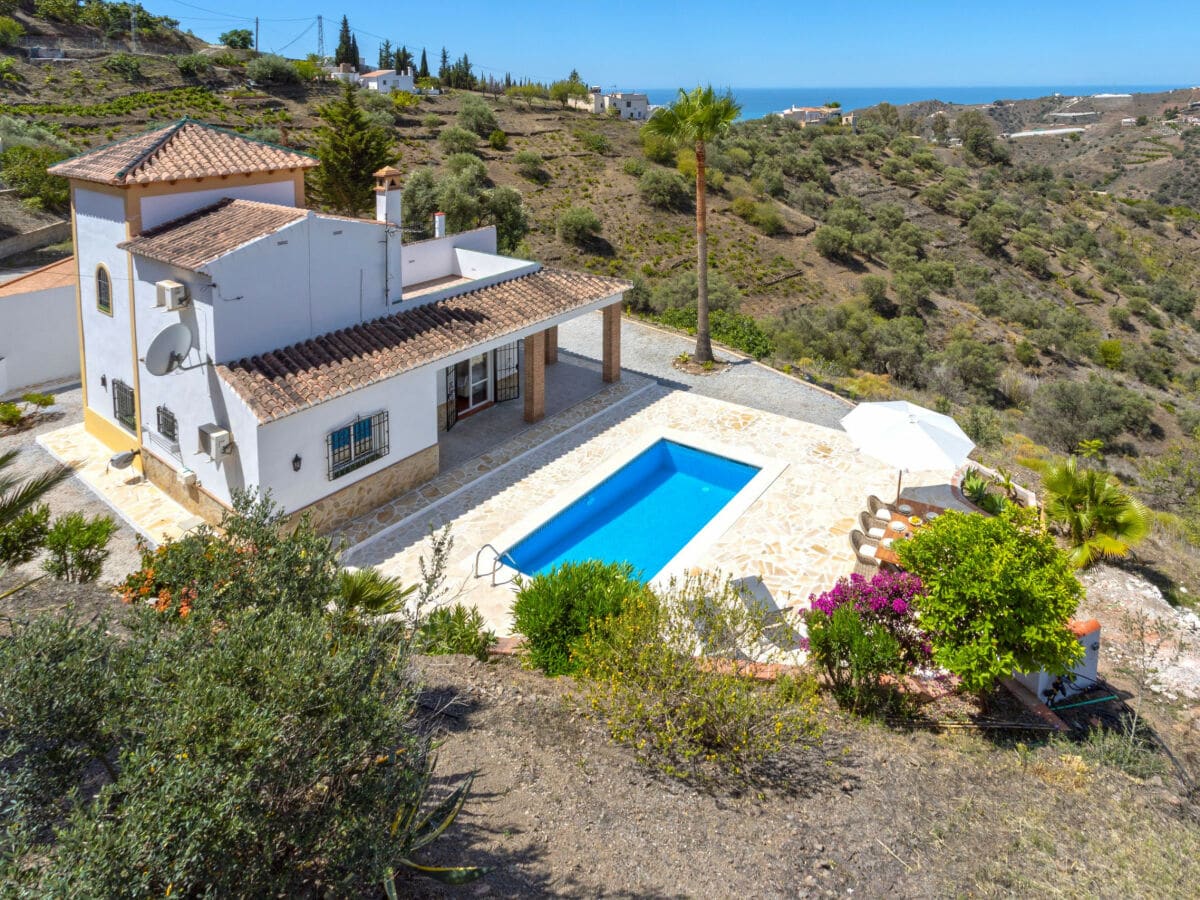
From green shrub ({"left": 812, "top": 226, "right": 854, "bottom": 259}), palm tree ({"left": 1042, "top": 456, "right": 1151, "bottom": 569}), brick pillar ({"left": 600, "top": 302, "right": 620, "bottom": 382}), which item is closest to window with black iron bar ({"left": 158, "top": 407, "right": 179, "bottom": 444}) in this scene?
brick pillar ({"left": 600, "top": 302, "right": 620, "bottom": 382})

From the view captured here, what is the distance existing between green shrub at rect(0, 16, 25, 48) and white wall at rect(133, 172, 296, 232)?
63752 mm

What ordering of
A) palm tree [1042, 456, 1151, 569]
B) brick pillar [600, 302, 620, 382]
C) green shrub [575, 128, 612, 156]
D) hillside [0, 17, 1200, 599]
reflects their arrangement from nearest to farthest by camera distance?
palm tree [1042, 456, 1151, 569] < brick pillar [600, 302, 620, 382] < hillside [0, 17, 1200, 599] < green shrub [575, 128, 612, 156]

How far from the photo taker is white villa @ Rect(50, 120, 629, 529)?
42.5 feet

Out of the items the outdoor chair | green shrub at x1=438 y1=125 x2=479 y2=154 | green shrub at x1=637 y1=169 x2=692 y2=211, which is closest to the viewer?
the outdoor chair

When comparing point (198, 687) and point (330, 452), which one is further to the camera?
point (330, 452)

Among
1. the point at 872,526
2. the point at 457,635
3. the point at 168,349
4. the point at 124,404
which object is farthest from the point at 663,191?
the point at 457,635

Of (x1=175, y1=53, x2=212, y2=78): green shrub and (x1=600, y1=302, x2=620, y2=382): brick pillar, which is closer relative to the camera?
(x1=600, y1=302, x2=620, y2=382): brick pillar

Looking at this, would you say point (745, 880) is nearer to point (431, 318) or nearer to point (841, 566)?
point (841, 566)

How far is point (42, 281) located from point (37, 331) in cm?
128

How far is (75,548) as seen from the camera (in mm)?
11070

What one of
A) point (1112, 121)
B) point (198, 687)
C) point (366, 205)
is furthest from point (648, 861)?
point (1112, 121)

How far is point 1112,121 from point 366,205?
156m

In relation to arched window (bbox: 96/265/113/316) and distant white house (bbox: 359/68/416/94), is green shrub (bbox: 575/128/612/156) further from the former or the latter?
arched window (bbox: 96/265/113/316)

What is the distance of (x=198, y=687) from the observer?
182 inches
